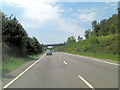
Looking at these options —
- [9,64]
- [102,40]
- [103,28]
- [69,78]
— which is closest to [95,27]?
[103,28]

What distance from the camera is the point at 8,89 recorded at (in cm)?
587

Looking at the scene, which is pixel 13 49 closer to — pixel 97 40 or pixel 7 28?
pixel 7 28

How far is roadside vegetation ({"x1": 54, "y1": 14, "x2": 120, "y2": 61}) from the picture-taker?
33.4 metres

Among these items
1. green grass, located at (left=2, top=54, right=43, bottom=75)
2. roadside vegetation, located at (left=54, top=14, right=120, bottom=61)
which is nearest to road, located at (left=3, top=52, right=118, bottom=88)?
green grass, located at (left=2, top=54, right=43, bottom=75)

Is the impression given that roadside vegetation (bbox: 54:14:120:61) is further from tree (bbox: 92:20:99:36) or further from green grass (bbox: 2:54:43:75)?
green grass (bbox: 2:54:43:75)

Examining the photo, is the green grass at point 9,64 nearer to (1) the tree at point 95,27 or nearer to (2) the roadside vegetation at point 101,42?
(2) the roadside vegetation at point 101,42

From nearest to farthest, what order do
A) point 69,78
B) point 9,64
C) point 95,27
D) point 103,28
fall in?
1. point 69,78
2. point 9,64
3. point 103,28
4. point 95,27

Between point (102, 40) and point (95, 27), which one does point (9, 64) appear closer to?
point (102, 40)

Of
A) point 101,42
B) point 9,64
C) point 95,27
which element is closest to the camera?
point 9,64

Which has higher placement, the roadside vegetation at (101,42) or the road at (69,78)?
the roadside vegetation at (101,42)

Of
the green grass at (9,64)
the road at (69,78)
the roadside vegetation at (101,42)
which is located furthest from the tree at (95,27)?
the road at (69,78)

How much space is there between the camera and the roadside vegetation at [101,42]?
110 ft

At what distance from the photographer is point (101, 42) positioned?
47.7 meters

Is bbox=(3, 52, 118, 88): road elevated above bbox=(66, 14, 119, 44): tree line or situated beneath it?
situated beneath
